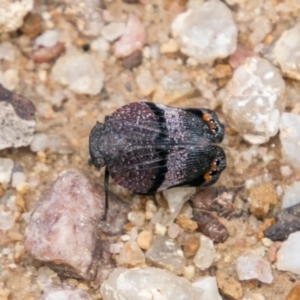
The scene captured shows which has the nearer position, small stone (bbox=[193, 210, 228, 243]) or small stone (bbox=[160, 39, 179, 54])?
small stone (bbox=[193, 210, 228, 243])

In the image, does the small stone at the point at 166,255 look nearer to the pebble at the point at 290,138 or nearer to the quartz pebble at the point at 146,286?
the quartz pebble at the point at 146,286

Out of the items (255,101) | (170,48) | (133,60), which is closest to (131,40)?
(133,60)

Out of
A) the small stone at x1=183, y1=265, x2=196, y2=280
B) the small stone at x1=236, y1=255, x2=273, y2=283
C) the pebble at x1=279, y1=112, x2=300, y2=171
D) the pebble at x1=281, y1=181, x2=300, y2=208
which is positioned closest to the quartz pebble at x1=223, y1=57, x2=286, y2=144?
the pebble at x1=279, y1=112, x2=300, y2=171

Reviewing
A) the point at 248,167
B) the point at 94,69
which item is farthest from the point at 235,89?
the point at 94,69

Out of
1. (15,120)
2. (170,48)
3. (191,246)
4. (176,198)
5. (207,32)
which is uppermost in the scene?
(207,32)

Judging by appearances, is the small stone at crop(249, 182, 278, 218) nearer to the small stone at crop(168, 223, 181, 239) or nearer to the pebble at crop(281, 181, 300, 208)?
the pebble at crop(281, 181, 300, 208)

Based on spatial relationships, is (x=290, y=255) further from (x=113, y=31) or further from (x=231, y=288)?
(x=113, y=31)
